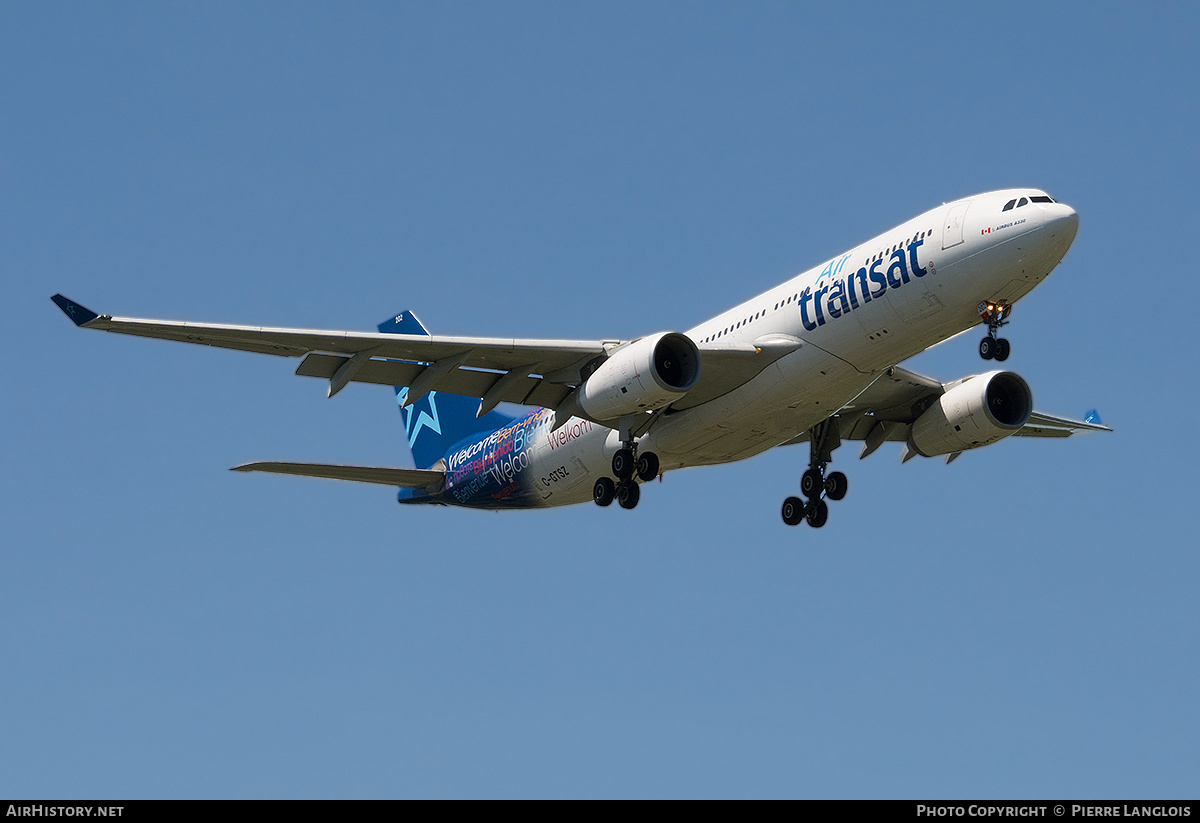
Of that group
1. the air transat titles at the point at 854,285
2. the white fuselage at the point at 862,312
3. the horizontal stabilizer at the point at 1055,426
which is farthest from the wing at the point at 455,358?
the horizontal stabilizer at the point at 1055,426

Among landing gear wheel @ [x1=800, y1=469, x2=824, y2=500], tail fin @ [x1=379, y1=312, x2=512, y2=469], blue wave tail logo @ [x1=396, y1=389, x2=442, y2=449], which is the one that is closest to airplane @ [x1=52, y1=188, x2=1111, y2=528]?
landing gear wheel @ [x1=800, y1=469, x2=824, y2=500]

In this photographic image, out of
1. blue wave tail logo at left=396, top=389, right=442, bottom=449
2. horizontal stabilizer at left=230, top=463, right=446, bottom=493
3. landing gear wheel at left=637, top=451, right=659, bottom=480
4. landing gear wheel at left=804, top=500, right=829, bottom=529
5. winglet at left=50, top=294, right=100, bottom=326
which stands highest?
blue wave tail logo at left=396, top=389, right=442, bottom=449

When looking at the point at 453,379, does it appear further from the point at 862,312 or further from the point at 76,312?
the point at 862,312

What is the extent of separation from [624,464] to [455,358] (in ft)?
14.9

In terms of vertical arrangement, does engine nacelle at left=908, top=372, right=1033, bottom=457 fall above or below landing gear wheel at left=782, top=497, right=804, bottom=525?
above

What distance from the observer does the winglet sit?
25.0 meters

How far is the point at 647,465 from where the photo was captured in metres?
30.9

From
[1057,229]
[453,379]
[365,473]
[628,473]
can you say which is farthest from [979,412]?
[365,473]

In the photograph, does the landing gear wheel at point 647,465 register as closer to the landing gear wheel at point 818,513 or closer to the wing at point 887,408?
the wing at point 887,408

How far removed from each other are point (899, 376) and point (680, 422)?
19.5 feet

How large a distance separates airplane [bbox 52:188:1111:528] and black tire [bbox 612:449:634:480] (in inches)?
1.2

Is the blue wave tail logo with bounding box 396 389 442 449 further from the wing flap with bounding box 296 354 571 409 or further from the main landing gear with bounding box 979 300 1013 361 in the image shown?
the main landing gear with bounding box 979 300 1013 361

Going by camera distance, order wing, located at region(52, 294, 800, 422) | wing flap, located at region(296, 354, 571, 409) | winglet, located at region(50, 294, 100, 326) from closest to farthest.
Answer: winglet, located at region(50, 294, 100, 326)
wing, located at region(52, 294, 800, 422)
wing flap, located at region(296, 354, 571, 409)
